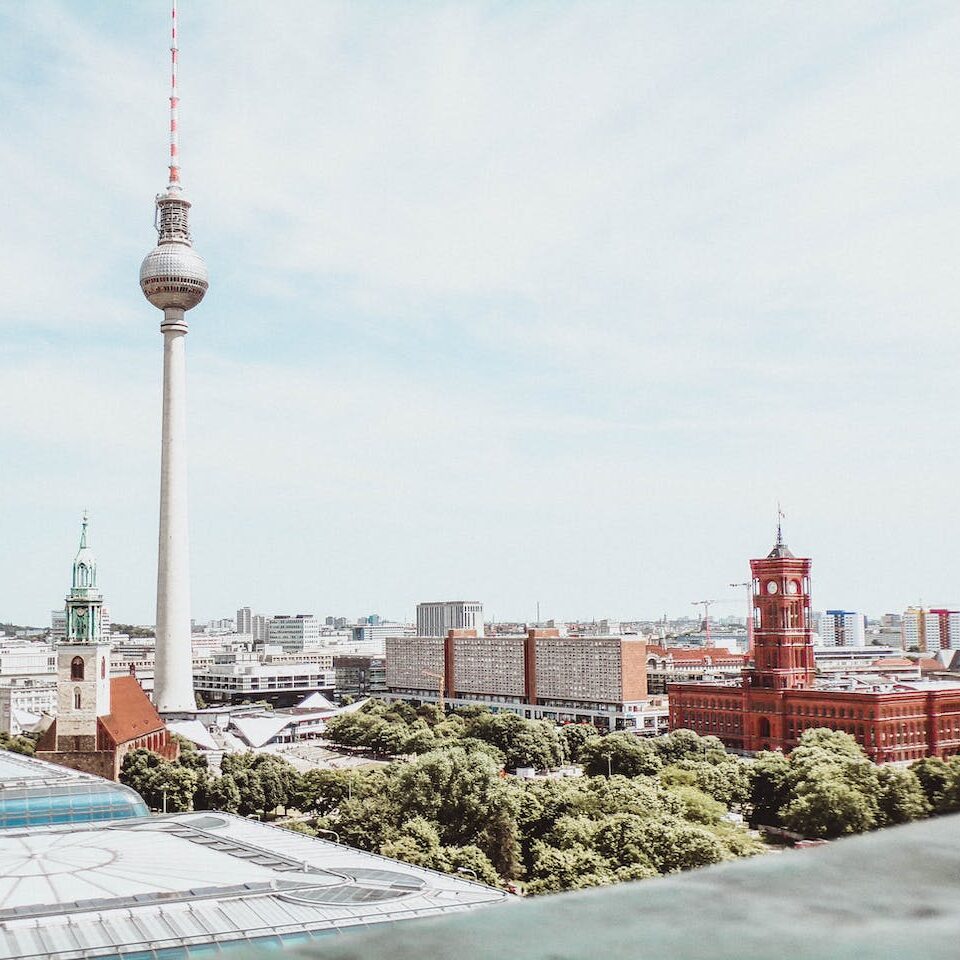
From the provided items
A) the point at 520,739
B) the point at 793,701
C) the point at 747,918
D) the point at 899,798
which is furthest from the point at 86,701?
the point at 747,918

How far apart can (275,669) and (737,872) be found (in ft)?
416

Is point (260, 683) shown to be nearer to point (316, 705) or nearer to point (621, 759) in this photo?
point (316, 705)

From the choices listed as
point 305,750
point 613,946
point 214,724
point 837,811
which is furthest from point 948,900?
point 214,724

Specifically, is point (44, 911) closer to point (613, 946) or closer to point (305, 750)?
point (613, 946)

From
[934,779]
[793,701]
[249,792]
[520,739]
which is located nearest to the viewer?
[249,792]

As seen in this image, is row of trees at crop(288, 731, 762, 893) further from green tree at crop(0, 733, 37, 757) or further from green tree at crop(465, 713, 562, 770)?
green tree at crop(0, 733, 37, 757)

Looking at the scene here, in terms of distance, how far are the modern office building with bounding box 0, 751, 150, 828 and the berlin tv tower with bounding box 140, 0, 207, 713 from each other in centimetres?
4976

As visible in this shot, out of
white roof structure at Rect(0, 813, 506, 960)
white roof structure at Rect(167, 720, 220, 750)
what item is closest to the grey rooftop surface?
white roof structure at Rect(0, 813, 506, 960)

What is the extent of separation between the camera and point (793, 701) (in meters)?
65.9

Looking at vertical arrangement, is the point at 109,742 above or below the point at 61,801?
below

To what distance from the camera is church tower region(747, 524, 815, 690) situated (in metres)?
68.2

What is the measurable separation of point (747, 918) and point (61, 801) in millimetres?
35517

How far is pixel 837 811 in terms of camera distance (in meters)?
40.1

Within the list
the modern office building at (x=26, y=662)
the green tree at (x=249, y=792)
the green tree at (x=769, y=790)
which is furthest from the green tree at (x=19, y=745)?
the modern office building at (x=26, y=662)
